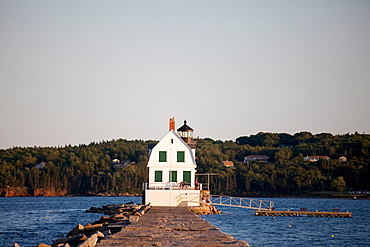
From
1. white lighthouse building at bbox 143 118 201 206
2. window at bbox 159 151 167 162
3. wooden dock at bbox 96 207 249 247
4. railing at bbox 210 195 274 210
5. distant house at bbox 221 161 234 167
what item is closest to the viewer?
wooden dock at bbox 96 207 249 247

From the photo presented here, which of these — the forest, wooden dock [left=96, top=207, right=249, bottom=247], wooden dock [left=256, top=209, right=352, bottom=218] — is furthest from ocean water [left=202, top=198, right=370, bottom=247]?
the forest

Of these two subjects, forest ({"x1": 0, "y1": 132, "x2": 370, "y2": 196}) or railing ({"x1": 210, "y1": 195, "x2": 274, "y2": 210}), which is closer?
railing ({"x1": 210, "y1": 195, "x2": 274, "y2": 210})

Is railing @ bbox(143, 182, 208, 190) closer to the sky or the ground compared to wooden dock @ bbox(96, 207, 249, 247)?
closer to the sky

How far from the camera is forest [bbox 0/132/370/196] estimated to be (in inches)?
4820

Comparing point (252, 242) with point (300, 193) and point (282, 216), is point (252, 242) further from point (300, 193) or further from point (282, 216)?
point (300, 193)

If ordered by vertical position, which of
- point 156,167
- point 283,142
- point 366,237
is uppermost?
point 283,142

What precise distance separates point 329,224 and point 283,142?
129244 mm

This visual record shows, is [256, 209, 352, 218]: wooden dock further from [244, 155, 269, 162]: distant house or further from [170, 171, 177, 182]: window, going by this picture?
[244, 155, 269, 162]: distant house

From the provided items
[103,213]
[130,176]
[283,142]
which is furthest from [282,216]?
[283,142]

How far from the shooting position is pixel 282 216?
41.7 metres

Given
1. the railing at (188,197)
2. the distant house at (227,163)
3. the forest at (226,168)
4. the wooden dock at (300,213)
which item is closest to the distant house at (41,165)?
the forest at (226,168)

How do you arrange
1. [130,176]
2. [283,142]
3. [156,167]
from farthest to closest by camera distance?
[283,142] → [130,176] → [156,167]

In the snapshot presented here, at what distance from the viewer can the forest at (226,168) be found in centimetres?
12244

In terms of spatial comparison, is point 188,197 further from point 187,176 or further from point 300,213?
point 300,213
